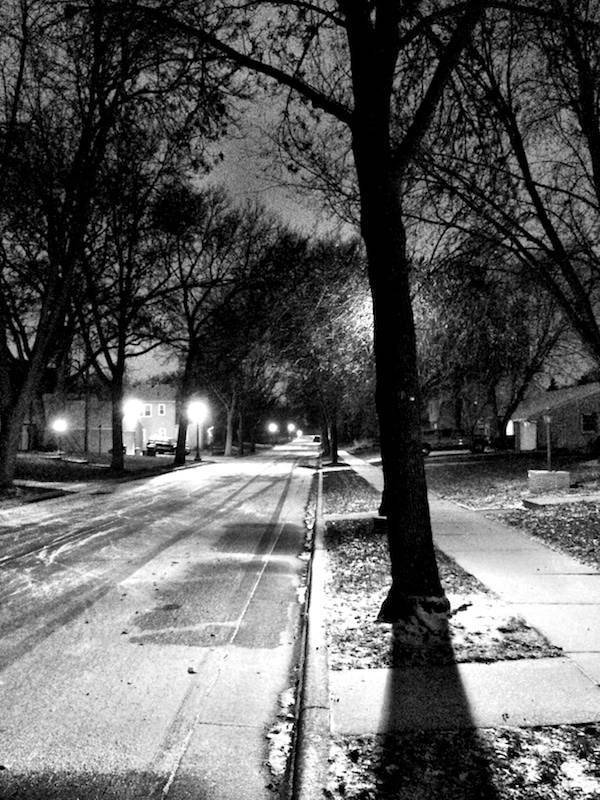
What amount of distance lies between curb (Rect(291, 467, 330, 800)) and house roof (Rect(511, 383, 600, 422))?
112 feet

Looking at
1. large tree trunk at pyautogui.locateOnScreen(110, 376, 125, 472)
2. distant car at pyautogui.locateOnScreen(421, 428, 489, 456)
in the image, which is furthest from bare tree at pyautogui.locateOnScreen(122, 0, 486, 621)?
distant car at pyautogui.locateOnScreen(421, 428, 489, 456)

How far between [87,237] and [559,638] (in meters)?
25.1

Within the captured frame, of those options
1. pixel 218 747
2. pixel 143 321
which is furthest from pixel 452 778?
pixel 143 321

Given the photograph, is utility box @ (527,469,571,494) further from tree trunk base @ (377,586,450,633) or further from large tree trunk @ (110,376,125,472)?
large tree trunk @ (110,376,125,472)

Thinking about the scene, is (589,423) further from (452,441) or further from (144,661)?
(144,661)

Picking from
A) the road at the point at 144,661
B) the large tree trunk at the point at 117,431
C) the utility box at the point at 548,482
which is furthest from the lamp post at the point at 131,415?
the road at the point at 144,661

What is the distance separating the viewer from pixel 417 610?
571 centimetres

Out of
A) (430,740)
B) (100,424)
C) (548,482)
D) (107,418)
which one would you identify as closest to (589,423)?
(548,482)

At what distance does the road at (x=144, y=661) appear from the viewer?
3.49 meters

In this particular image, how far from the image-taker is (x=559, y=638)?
538 cm

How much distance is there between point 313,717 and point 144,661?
190 centimetres

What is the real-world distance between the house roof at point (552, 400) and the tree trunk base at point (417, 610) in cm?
3340

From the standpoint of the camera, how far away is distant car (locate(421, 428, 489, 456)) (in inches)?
1874

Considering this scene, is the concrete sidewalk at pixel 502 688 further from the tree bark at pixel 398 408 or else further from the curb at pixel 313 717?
the tree bark at pixel 398 408
